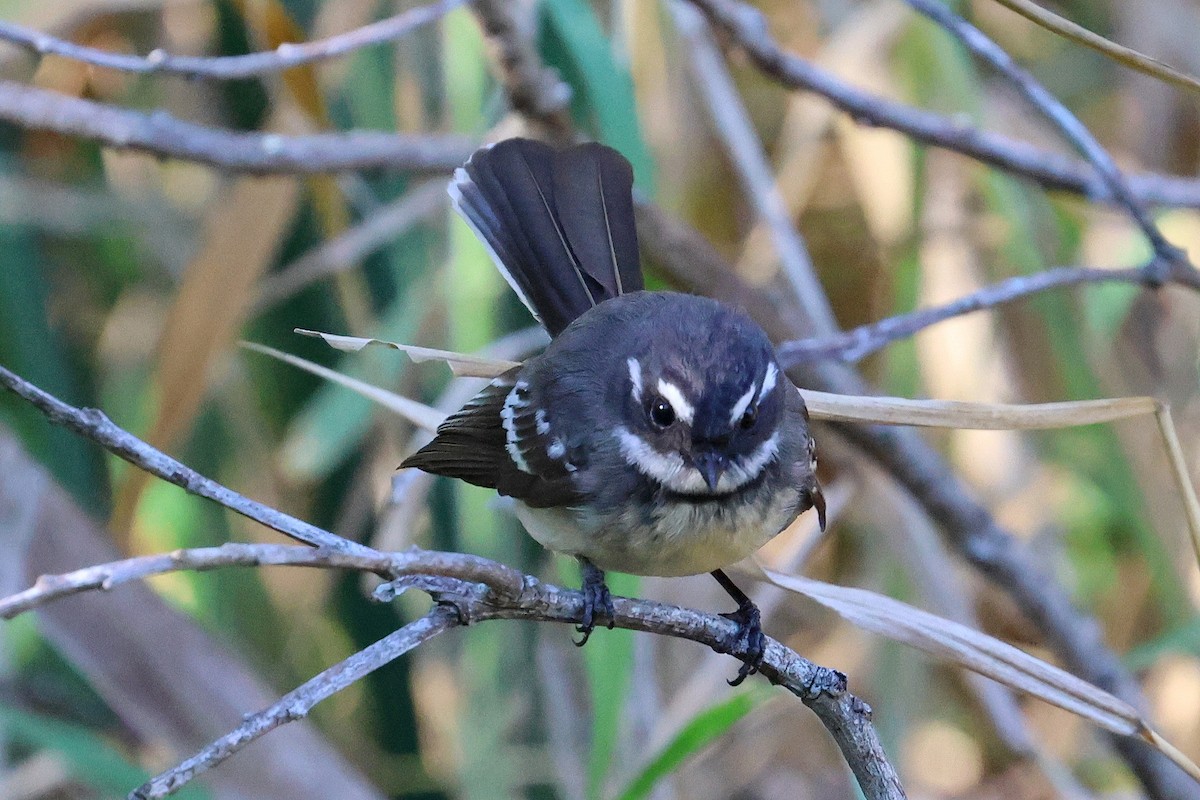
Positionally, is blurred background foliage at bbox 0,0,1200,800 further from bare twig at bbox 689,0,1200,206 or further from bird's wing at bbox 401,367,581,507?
bird's wing at bbox 401,367,581,507

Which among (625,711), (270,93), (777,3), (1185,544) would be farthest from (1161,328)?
(270,93)

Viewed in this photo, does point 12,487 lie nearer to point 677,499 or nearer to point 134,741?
point 134,741

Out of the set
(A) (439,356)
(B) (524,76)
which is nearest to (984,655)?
(A) (439,356)

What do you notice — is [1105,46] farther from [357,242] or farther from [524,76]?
[357,242]

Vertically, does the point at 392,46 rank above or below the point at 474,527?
above

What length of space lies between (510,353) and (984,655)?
1789 mm

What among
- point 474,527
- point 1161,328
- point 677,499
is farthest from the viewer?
point 1161,328

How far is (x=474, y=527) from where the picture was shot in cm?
316

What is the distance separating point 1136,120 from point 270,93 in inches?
116

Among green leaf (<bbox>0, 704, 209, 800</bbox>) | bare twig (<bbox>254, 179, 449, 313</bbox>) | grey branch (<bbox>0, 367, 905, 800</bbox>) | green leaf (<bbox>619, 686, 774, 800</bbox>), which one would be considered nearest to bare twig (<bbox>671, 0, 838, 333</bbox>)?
bare twig (<bbox>254, 179, 449, 313</bbox>)

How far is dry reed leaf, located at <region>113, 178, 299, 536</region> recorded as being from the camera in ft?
10.3

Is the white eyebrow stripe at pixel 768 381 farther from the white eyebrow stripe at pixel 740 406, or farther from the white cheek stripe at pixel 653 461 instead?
the white cheek stripe at pixel 653 461

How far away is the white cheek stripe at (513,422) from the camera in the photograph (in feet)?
7.89

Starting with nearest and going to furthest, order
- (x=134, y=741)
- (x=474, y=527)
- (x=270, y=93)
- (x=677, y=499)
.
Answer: (x=677, y=499) < (x=474, y=527) < (x=134, y=741) < (x=270, y=93)
